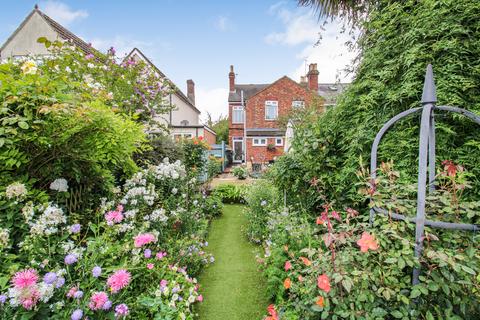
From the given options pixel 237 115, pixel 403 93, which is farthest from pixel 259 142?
pixel 403 93

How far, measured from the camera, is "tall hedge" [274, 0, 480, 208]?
6.19 ft

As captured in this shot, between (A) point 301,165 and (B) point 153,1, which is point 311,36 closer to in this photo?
(A) point 301,165

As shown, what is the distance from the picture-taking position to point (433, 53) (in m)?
2.01

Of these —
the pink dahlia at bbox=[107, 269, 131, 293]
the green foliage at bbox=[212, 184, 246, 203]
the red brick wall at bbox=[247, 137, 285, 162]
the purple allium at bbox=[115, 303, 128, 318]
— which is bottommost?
the green foliage at bbox=[212, 184, 246, 203]

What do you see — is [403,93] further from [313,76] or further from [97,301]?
[313,76]

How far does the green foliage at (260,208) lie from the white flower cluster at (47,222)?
3351 millimetres

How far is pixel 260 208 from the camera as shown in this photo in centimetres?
535

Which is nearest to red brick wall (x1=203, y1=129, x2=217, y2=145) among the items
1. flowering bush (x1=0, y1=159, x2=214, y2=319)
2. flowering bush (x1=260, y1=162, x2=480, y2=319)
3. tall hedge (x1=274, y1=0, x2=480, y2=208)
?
flowering bush (x1=0, y1=159, x2=214, y2=319)

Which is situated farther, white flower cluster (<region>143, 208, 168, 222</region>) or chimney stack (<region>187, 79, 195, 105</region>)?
chimney stack (<region>187, 79, 195, 105</region>)

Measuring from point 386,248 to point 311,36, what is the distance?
3.85 meters

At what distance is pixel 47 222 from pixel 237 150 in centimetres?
2077

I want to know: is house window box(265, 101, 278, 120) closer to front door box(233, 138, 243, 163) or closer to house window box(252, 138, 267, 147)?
house window box(252, 138, 267, 147)

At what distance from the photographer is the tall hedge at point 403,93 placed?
189cm

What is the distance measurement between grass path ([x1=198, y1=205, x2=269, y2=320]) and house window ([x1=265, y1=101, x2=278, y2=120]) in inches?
669
